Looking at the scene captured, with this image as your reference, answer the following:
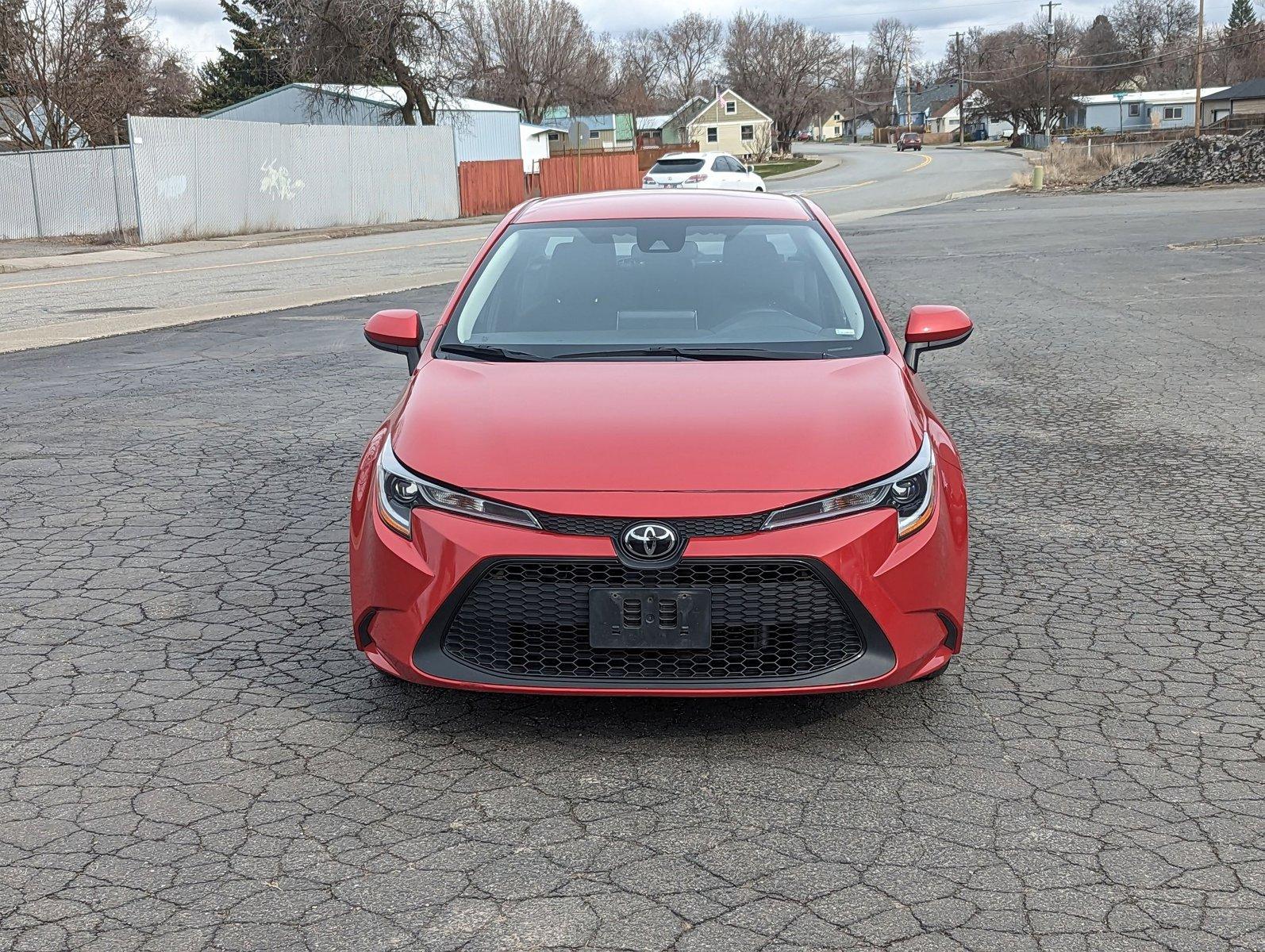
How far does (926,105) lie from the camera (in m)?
186

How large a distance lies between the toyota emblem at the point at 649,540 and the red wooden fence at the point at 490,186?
41412 mm

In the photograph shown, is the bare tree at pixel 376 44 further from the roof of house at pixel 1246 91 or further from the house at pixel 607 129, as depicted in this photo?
the roof of house at pixel 1246 91

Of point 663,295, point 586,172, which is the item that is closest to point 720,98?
point 586,172

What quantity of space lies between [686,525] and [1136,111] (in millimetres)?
138008

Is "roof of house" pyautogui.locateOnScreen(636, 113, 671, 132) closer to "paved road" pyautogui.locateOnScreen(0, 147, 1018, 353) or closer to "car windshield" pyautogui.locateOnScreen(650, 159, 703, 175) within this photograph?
"car windshield" pyautogui.locateOnScreen(650, 159, 703, 175)

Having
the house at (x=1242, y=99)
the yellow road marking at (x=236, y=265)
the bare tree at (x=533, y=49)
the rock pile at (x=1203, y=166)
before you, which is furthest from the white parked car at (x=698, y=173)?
the house at (x=1242, y=99)

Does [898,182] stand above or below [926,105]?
below

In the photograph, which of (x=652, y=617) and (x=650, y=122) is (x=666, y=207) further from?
(x=650, y=122)

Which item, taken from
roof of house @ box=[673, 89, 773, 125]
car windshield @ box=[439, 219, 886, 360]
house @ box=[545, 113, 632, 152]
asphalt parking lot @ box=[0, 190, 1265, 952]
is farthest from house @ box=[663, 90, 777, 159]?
car windshield @ box=[439, 219, 886, 360]

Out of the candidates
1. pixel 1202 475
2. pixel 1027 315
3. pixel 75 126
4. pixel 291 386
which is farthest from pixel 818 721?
pixel 75 126

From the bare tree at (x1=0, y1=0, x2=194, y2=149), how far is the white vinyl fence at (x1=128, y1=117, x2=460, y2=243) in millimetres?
8289

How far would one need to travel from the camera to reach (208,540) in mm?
6289

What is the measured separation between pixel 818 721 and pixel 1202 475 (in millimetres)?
3897

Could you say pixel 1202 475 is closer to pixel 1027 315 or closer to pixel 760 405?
pixel 760 405
